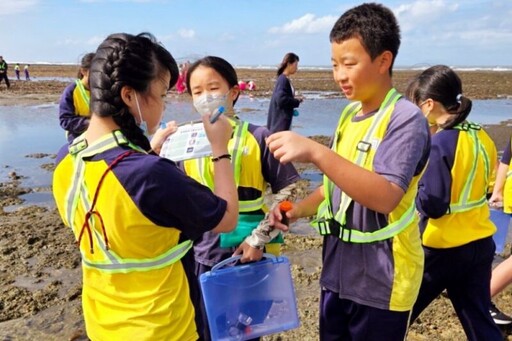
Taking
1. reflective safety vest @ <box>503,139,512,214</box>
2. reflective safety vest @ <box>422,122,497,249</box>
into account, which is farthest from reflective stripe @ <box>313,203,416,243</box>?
reflective safety vest @ <box>503,139,512,214</box>

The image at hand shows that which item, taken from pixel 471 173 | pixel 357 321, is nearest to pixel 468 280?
pixel 471 173

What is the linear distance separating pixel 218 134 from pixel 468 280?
2.02 metres

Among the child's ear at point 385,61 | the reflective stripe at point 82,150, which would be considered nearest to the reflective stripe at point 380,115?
the child's ear at point 385,61

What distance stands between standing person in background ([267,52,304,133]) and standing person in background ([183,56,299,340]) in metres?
5.60

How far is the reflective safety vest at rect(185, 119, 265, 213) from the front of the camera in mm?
2715

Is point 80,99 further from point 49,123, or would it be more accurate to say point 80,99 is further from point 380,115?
point 49,123

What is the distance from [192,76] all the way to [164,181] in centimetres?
130

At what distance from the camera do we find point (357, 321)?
7.06ft

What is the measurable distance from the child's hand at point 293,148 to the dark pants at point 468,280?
168 centimetres

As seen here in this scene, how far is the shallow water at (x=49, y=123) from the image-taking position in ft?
31.6

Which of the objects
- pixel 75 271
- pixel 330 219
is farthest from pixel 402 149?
pixel 75 271

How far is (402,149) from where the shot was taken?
1819 mm

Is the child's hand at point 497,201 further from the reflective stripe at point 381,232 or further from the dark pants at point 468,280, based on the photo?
the reflective stripe at point 381,232

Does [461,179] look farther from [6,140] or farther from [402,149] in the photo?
[6,140]
